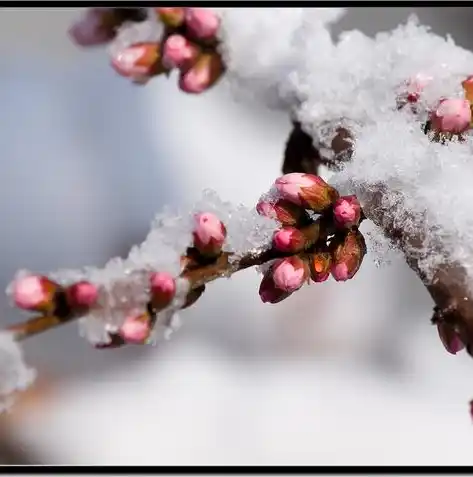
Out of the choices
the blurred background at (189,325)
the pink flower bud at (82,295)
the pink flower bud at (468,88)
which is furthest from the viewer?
the blurred background at (189,325)

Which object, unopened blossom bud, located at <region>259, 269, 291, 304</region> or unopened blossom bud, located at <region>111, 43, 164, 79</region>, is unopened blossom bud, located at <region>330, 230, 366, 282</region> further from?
unopened blossom bud, located at <region>111, 43, 164, 79</region>

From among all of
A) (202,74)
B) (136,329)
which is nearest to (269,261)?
(136,329)

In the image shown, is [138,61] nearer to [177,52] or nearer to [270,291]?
[177,52]

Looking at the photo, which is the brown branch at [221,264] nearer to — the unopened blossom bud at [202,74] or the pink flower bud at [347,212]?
the pink flower bud at [347,212]

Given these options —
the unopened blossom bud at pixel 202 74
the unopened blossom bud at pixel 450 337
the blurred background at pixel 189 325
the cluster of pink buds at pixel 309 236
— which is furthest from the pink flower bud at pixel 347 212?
the blurred background at pixel 189 325

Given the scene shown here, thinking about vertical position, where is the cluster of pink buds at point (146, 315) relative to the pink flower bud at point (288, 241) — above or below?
below

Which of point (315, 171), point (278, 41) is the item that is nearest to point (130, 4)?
point (278, 41)

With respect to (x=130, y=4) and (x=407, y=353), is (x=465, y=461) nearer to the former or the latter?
(x=407, y=353)
